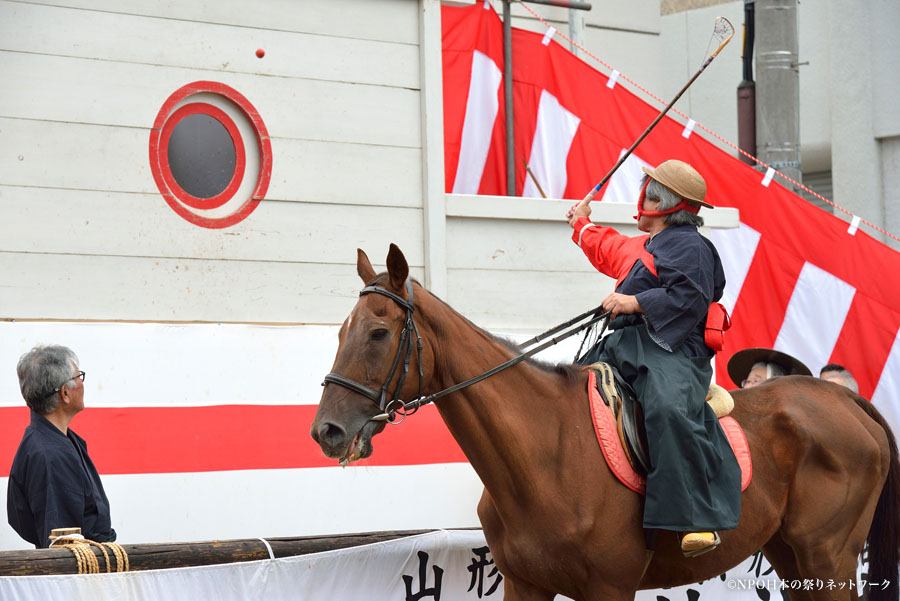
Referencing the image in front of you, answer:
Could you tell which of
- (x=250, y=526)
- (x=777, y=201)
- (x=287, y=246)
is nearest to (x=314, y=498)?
(x=250, y=526)

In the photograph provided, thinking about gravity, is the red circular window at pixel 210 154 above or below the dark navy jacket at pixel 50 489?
above

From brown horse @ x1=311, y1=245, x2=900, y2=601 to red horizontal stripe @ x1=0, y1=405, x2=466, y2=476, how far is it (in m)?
1.20

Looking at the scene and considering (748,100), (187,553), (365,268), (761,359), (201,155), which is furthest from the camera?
(748,100)

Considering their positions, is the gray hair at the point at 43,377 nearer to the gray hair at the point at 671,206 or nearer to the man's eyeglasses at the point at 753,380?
the gray hair at the point at 671,206

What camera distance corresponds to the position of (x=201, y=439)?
485 cm

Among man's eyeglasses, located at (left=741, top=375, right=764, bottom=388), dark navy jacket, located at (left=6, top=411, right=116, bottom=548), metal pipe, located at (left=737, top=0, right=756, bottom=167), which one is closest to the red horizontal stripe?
dark navy jacket, located at (left=6, top=411, right=116, bottom=548)

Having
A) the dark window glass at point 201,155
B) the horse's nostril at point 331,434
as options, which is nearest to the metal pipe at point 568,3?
the dark window glass at point 201,155

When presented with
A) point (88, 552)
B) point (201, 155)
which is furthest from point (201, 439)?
point (201, 155)

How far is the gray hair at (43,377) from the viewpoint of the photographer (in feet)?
13.2

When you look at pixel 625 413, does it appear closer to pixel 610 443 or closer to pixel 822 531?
pixel 610 443

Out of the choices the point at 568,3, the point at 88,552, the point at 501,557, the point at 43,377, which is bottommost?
the point at 501,557

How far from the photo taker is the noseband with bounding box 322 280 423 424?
3.46 m

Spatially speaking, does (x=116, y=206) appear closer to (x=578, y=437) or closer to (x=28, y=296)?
(x=28, y=296)

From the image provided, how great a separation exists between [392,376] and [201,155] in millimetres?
2090
